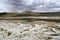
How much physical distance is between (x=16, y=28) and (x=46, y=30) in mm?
166

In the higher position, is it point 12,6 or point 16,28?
point 12,6

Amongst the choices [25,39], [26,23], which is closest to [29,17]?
[26,23]

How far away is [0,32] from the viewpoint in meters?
0.76

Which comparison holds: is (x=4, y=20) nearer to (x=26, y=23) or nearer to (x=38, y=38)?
(x=26, y=23)

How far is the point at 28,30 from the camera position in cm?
76

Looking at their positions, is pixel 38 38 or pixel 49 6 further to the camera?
pixel 49 6

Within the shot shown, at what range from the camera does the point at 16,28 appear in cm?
78

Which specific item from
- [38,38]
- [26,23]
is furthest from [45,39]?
[26,23]

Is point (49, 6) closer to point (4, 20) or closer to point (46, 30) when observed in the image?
point (46, 30)

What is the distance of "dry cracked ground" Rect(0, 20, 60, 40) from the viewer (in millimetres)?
729

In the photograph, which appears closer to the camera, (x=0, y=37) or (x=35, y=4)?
(x=0, y=37)

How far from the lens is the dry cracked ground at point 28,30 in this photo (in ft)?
2.39

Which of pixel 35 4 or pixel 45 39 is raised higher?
pixel 35 4

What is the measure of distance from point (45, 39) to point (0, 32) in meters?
0.24
